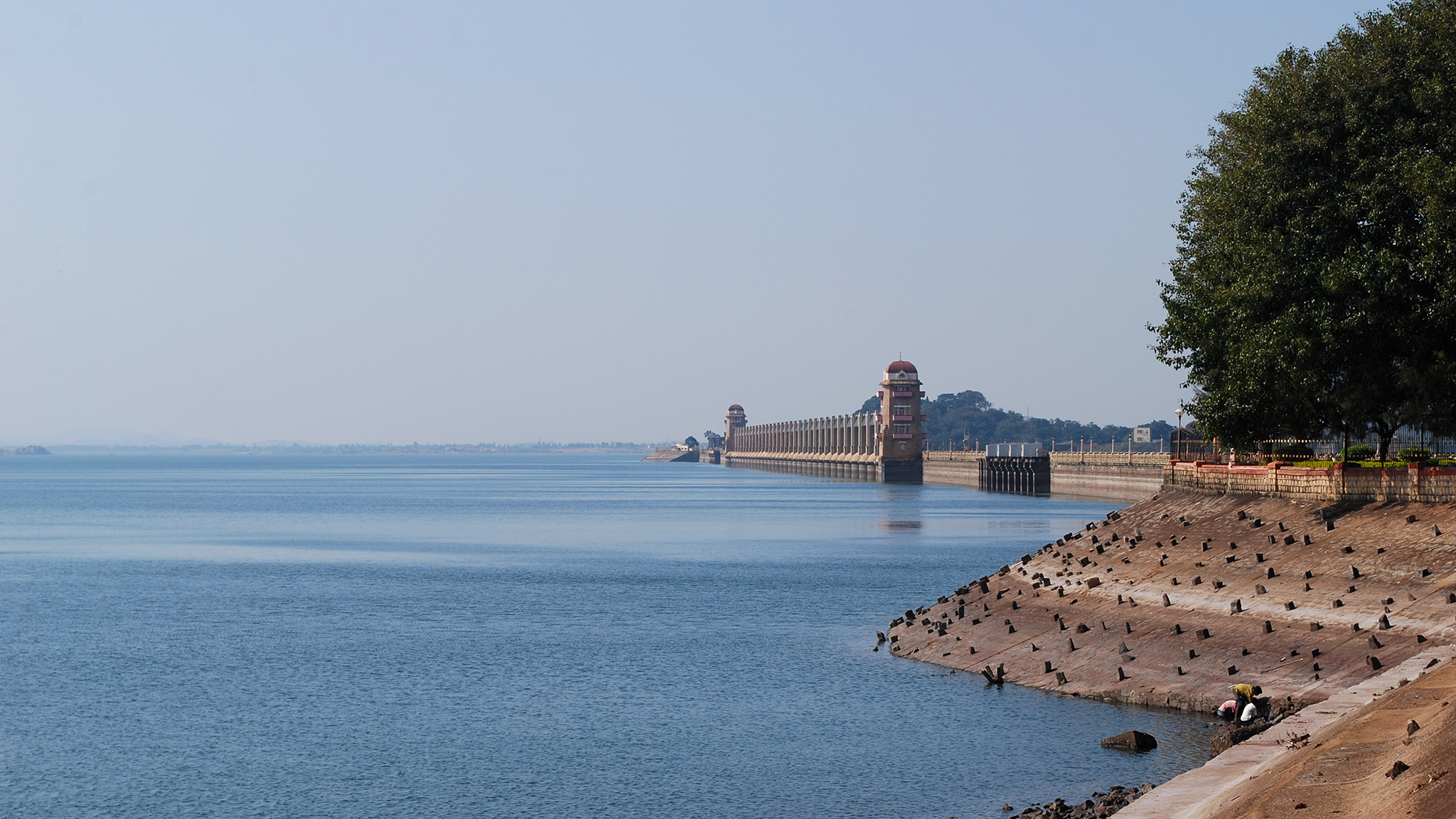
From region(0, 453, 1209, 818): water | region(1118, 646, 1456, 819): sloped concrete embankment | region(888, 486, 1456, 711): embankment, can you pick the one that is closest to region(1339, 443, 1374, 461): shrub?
region(888, 486, 1456, 711): embankment

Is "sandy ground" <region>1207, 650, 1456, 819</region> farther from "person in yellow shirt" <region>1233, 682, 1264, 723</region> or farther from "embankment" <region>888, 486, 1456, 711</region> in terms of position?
"embankment" <region>888, 486, 1456, 711</region>

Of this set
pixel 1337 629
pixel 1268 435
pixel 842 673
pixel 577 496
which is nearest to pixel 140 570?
pixel 842 673

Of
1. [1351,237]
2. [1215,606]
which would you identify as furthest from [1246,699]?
[1351,237]

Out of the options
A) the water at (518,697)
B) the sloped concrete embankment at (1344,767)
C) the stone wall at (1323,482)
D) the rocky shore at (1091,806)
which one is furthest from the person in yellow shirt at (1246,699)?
the stone wall at (1323,482)

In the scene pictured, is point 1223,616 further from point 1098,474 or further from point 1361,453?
point 1098,474

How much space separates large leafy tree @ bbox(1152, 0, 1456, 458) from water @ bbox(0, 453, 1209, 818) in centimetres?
1436

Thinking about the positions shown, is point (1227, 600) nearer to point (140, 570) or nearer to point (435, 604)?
point (435, 604)

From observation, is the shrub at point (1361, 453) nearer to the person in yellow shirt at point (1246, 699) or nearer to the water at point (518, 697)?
the water at point (518, 697)

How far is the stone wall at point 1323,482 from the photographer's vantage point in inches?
1359

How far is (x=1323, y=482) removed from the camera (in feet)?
127

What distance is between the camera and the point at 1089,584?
3916 cm

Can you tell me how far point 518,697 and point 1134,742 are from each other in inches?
574

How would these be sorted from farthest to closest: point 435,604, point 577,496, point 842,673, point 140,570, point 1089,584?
point 577,496
point 140,570
point 435,604
point 1089,584
point 842,673

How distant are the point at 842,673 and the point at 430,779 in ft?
42.6
